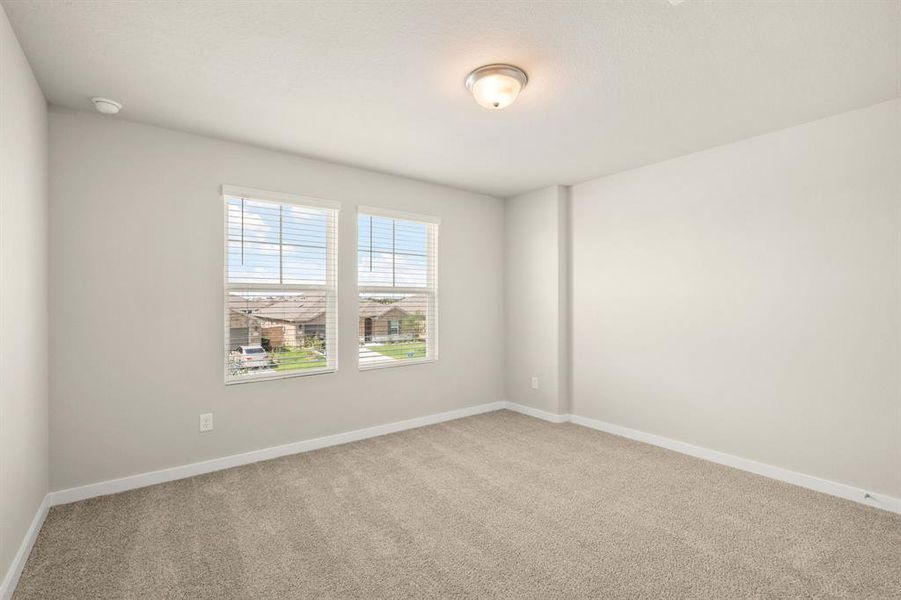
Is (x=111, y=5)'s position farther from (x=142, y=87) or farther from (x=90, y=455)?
(x=90, y=455)

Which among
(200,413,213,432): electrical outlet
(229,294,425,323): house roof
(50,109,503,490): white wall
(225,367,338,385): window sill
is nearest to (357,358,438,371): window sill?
(50,109,503,490): white wall

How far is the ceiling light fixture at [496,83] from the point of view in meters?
2.28

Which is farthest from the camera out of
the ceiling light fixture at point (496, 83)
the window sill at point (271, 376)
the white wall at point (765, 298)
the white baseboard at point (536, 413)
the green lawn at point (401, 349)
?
the white baseboard at point (536, 413)

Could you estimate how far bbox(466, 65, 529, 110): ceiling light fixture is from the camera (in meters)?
2.28

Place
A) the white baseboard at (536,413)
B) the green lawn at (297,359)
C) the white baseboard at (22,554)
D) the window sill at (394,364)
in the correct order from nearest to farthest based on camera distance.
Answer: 1. the white baseboard at (22,554)
2. the green lawn at (297,359)
3. the window sill at (394,364)
4. the white baseboard at (536,413)

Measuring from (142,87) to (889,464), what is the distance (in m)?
5.02

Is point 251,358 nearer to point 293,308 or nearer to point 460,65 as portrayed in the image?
point 293,308

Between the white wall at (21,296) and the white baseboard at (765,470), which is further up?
the white wall at (21,296)

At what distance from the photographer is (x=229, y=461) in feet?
11.0

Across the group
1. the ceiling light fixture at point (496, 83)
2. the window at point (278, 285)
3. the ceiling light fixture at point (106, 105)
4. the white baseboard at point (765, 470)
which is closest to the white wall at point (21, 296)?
the ceiling light fixture at point (106, 105)

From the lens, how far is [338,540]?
2.35 meters

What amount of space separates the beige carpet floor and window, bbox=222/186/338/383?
833mm

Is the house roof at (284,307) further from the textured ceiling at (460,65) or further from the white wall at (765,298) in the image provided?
the white wall at (765,298)

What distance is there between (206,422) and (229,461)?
0.35m
